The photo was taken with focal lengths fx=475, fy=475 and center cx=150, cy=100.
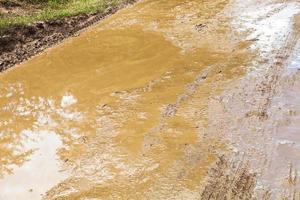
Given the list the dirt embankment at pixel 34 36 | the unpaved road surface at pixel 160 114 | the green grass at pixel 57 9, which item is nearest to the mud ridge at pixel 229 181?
the unpaved road surface at pixel 160 114

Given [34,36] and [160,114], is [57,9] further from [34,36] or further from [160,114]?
[160,114]

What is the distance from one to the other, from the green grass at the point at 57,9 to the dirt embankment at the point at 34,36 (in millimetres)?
226

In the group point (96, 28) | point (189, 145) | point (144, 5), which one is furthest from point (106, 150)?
point (144, 5)

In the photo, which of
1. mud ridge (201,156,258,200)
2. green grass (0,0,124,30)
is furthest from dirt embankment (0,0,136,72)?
mud ridge (201,156,258,200)

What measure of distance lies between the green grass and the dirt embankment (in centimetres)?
23

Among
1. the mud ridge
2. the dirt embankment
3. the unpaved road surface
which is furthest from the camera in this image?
the dirt embankment

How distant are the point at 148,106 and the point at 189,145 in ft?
4.38

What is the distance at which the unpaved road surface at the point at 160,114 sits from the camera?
5.72 meters

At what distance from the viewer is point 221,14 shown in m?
11.2

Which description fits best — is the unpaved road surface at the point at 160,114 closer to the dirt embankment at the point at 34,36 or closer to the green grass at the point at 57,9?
the dirt embankment at the point at 34,36

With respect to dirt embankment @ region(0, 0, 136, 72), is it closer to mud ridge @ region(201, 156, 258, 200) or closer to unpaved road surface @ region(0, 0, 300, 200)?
unpaved road surface @ region(0, 0, 300, 200)

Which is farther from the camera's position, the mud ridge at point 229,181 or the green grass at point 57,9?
the green grass at point 57,9

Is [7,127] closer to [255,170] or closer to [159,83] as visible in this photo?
[159,83]

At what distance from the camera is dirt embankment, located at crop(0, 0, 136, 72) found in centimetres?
960
